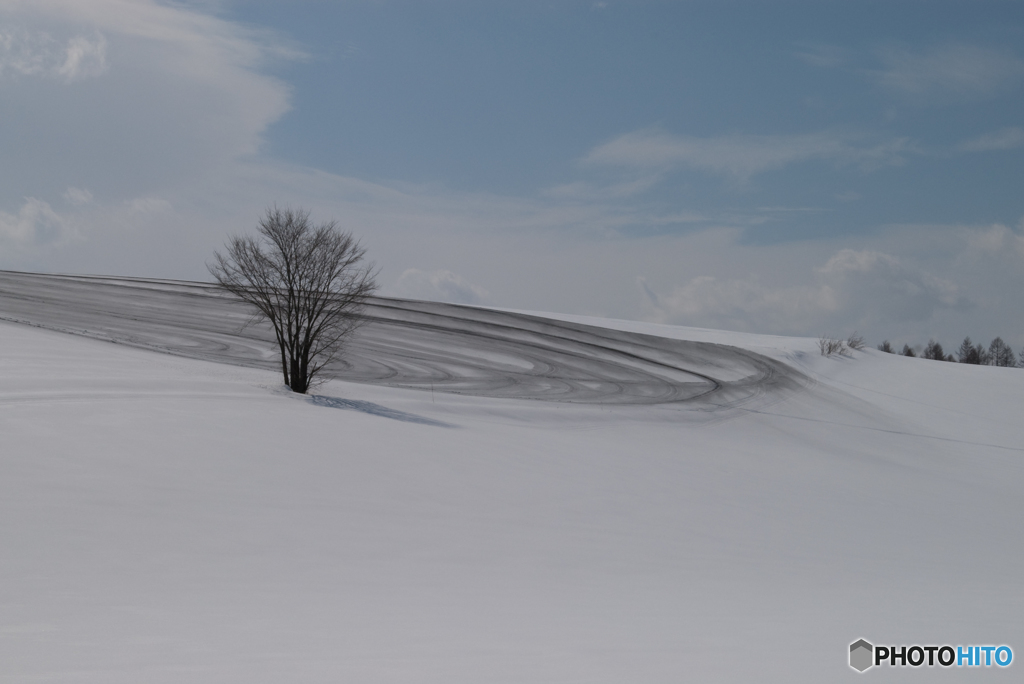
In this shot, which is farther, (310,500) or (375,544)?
(310,500)

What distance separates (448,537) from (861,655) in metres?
5.09

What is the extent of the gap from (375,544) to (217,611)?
2665 millimetres

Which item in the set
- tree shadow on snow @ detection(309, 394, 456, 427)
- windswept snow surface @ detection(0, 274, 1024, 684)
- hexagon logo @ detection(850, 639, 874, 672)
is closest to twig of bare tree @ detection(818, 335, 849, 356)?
windswept snow surface @ detection(0, 274, 1024, 684)

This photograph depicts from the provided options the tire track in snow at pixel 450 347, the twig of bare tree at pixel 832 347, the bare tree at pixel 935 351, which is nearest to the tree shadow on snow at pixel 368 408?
the tire track in snow at pixel 450 347

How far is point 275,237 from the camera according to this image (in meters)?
18.0

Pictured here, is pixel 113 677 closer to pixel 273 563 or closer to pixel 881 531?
pixel 273 563

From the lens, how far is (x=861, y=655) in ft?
19.8

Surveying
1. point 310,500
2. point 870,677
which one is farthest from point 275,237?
point 870,677

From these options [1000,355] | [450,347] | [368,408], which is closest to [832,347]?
[450,347]

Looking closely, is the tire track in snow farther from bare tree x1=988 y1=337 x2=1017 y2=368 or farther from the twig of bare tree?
bare tree x1=988 y1=337 x2=1017 y2=368

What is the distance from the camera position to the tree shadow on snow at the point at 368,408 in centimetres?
1586

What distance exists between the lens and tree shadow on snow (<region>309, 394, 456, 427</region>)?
1586 centimetres

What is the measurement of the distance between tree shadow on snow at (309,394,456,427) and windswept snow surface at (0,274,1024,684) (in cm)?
12

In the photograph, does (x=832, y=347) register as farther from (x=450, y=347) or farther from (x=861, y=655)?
(x=861, y=655)
